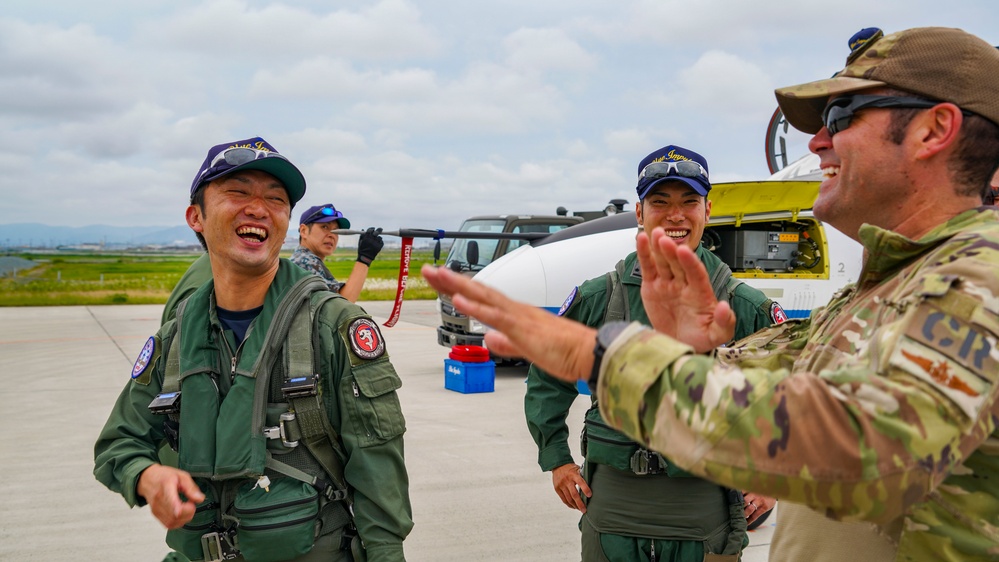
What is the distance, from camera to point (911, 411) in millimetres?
987

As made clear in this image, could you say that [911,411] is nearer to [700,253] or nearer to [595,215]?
[700,253]

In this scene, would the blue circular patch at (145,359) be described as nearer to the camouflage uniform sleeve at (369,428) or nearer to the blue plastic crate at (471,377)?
the camouflage uniform sleeve at (369,428)

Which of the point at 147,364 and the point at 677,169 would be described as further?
the point at 677,169

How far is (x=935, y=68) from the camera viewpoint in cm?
137

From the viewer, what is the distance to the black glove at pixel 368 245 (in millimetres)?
6273

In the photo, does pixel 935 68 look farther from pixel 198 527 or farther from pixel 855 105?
pixel 198 527

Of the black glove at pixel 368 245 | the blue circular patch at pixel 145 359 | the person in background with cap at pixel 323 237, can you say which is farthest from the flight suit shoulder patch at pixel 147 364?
the black glove at pixel 368 245

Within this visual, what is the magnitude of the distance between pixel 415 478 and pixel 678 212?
355 cm

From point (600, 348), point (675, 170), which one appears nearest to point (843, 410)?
point (600, 348)

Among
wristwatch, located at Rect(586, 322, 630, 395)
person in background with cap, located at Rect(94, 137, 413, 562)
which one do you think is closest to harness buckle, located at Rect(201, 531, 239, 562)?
person in background with cap, located at Rect(94, 137, 413, 562)

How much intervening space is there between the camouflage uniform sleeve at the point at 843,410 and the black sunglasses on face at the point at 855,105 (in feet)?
1.49

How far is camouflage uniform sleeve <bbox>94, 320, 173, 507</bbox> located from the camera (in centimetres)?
209

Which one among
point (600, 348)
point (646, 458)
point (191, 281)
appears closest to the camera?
point (600, 348)

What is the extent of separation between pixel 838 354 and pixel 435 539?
3.71 m
